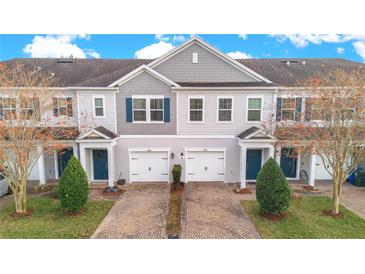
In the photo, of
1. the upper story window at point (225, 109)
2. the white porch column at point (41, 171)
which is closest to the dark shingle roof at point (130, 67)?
the upper story window at point (225, 109)

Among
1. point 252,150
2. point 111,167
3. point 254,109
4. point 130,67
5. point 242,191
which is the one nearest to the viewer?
point 242,191

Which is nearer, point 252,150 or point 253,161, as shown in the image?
point 252,150

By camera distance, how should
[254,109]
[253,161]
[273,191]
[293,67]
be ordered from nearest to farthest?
1. [273,191]
2. [254,109]
3. [253,161]
4. [293,67]

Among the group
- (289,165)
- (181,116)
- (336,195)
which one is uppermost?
(181,116)

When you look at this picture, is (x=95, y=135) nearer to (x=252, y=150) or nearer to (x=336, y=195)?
(x=252, y=150)

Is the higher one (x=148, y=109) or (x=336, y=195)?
(x=148, y=109)

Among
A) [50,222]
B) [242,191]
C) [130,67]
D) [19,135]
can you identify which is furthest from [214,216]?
[130,67]

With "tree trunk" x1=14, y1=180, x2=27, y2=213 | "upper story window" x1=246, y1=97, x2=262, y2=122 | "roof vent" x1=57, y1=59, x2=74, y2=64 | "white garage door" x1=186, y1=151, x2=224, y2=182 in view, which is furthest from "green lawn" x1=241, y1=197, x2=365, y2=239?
"roof vent" x1=57, y1=59, x2=74, y2=64

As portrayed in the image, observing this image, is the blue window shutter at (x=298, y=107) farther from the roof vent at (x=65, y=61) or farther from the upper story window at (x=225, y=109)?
the roof vent at (x=65, y=61)
